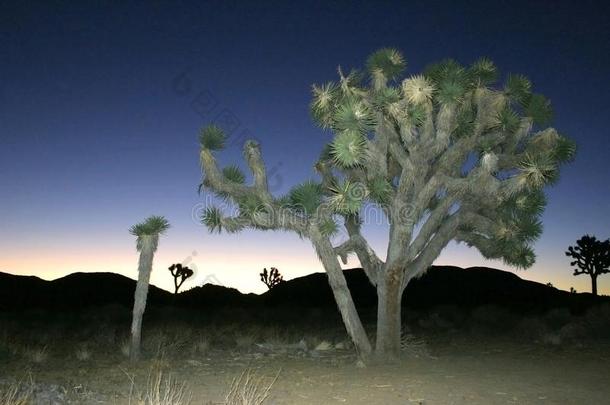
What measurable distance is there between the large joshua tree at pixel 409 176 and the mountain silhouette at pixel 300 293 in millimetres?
30608

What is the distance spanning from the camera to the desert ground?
7.57 m

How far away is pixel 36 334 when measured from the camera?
16.7m

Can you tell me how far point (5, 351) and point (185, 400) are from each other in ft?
22.0

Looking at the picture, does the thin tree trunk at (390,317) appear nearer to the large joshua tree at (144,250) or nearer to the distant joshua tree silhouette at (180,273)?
the large joshua tree at (144,250)

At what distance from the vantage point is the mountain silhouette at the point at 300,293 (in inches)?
1731

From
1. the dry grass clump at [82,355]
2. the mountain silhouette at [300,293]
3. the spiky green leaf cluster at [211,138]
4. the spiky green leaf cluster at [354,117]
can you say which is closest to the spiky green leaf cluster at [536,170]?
the spiky green leaf cluster at [354,117]

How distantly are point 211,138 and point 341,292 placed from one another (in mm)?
4673

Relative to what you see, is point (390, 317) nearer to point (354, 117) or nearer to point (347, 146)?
point (347, 146)

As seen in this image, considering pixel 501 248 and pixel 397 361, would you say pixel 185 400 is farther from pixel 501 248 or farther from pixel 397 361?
pixel 501 248

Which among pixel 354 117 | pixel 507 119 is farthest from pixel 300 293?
pixel 354 117

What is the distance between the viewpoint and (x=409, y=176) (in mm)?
11531

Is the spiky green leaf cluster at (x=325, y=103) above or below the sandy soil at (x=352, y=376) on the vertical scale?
above

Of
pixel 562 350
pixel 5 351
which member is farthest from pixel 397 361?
pixel 5 351

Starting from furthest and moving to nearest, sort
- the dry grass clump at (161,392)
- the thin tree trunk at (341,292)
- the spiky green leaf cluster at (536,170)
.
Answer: the thin tree trunk at (341,292) < the spiky green leaf cluster at (536,170) < the dry grass clump at (161,392)
